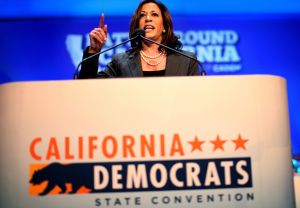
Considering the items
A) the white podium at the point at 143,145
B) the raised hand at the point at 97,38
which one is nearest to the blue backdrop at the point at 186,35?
the raised hand at the point at 97,38

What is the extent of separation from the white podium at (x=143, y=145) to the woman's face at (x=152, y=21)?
2.38ft

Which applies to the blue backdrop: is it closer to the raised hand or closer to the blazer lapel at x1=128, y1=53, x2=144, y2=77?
the blazer lapel at x1=128, y1=53, x2=144, y2=77

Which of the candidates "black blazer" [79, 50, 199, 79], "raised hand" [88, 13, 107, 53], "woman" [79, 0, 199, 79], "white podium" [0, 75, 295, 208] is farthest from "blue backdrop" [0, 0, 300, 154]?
"white podium" [0, 75, 295, 208]

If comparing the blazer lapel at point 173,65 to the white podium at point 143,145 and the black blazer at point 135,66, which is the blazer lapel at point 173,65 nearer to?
the black blazer at point 135,66

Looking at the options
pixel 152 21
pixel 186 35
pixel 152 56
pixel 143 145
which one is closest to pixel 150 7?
pixel 152 21

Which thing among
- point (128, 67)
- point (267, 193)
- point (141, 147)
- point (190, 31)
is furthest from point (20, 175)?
point (190, 31)

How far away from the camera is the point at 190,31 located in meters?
3.16

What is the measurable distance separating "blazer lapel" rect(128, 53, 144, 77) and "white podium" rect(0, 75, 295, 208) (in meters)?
0.56

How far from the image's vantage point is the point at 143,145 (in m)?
0.75

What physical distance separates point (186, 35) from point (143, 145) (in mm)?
2501

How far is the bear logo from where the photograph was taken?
2.45 ft

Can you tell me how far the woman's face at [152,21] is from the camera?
1451 mm

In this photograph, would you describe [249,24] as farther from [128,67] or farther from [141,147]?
[141,147]

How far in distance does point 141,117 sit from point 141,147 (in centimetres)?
6
